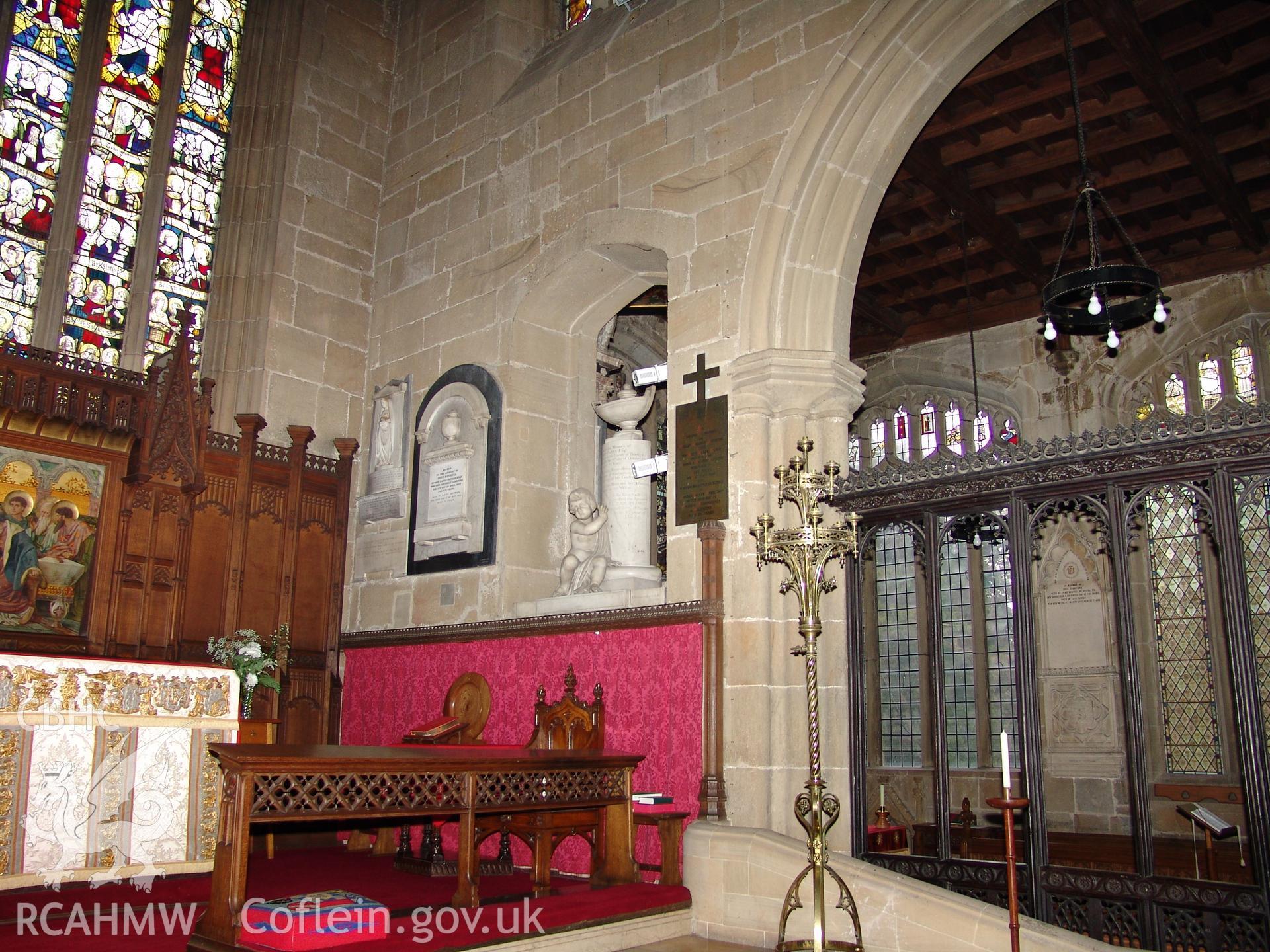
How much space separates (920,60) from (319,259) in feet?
16.1

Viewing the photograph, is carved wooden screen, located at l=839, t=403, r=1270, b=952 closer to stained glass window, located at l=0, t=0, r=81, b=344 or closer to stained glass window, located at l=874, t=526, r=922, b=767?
stained glass window, located at l=874, t=526, r=922, b=767

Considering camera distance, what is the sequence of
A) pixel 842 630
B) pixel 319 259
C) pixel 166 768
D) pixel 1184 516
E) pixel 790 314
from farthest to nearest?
1. pixel 1184 516
2. pixel 319 259
3. pixel 790 314
4. pixel 842 630
5. pixel 166 768

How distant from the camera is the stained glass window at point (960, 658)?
10953mm

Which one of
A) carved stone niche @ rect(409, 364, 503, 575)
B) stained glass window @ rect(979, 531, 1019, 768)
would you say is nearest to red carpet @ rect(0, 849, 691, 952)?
carved stone niche @ rect(409, 364, 503, 575)

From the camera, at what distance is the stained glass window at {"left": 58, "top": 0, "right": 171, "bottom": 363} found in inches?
307

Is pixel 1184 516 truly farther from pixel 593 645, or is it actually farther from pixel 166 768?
pixel 166 768

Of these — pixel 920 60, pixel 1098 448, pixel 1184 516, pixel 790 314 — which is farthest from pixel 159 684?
pixel 1184 516

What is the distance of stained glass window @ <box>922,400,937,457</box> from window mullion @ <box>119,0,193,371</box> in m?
7.75

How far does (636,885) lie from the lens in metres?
5.11

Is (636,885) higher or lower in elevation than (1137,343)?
lower

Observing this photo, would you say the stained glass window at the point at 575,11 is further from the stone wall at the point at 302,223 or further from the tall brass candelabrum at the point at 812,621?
the tall brass candelabrum at the point at 812,621

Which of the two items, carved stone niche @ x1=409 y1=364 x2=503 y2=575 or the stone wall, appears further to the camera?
the stone wall

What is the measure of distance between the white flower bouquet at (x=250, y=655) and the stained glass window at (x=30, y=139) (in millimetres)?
2558

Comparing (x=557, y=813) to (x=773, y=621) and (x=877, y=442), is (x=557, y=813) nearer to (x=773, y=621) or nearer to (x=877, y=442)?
(x=773, y=621)
